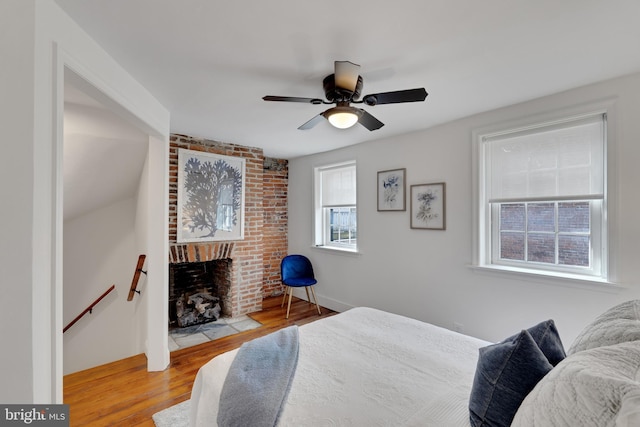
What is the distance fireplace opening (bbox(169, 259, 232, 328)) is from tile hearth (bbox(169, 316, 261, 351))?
0.41 feet

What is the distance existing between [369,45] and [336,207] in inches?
114

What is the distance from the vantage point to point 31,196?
1089mm

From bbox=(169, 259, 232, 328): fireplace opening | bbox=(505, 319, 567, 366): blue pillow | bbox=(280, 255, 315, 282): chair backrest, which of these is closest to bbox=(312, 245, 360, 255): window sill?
bbox=(280, 255, 315, 282): chair backrest

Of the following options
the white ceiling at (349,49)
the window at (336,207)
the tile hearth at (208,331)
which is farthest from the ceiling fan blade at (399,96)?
the tile hearth at (208,331)

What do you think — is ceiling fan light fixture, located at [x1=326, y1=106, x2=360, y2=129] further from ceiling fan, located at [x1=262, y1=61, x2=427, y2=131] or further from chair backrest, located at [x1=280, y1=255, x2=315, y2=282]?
chair backrest, located at [x1=280, y1=255, x2=315, y2=282]

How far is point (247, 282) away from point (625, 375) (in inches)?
154

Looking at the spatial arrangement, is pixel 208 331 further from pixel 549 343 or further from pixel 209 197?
pixel 549 343

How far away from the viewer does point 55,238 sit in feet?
3.98

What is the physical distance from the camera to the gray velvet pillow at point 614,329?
967 millimetres

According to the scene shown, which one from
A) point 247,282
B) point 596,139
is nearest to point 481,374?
point 596,139

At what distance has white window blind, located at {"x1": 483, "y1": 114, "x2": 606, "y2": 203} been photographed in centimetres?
215

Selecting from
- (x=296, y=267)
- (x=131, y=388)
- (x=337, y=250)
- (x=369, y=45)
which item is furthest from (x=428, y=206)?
(x=131, y=388)

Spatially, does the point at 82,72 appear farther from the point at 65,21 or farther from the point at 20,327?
the point at 20,327

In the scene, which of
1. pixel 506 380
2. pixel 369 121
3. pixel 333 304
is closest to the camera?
pixel 506 380
